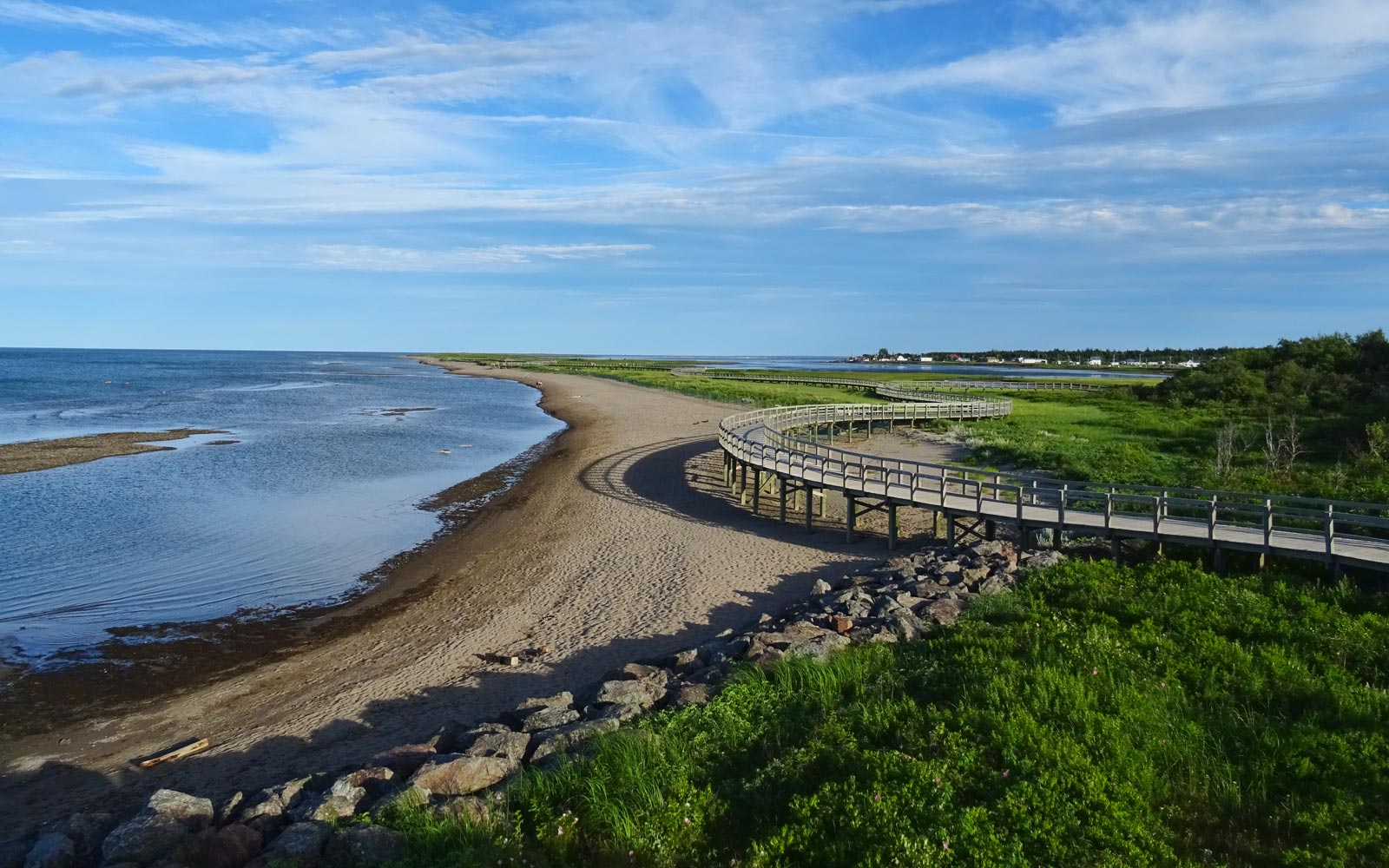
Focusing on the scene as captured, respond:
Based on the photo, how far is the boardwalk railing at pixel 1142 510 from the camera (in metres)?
15.4

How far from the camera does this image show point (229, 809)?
8844 millimetres

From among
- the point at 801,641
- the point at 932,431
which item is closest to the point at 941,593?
the point at 801,641

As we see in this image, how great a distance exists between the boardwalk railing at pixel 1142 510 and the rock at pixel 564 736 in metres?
12.3

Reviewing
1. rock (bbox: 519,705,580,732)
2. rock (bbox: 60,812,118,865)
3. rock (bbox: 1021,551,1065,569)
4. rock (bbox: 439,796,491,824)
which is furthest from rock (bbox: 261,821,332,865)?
rock (bbox: 1021,551,1065,569)

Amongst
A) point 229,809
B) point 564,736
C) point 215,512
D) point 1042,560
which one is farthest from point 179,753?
point 215,512

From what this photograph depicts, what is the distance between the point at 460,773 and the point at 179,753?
5565 mm

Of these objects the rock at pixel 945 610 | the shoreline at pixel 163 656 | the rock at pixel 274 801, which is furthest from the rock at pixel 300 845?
the rock at pixel 945 610

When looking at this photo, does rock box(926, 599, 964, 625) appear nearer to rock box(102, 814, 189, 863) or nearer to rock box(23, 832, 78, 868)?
rock box(102, 814, 189, 863)

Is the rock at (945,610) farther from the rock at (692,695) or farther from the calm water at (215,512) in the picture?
the calm water at (215,512)

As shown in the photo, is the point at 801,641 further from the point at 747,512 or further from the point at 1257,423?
the point at 1257,423

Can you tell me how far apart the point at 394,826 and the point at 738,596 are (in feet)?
36.5

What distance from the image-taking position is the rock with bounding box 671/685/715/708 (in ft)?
34.3

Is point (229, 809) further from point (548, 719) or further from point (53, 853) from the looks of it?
point (548, 719)

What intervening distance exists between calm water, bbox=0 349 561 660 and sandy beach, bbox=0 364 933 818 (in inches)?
Answer: 111
